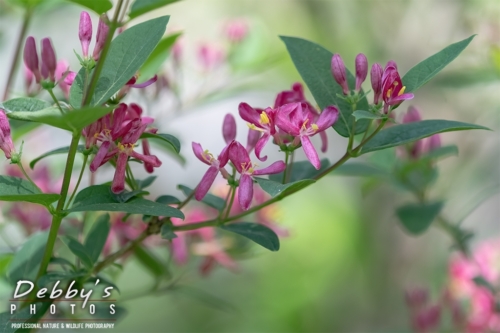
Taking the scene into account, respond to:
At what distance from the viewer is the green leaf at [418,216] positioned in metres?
0.90

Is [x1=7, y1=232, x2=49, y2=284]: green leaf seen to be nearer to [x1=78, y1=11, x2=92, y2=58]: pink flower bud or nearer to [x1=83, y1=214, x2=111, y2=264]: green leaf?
[x1=83, y1=214, x2=111, y2=264]: green leaf

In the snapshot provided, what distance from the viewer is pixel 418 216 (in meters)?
0.92

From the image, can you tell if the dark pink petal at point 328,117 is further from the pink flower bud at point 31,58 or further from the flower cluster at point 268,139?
the pink flower bud at point 31,58

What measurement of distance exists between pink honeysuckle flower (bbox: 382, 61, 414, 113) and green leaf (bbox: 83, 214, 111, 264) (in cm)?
36

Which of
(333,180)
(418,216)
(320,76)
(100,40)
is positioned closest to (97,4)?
(100,40)

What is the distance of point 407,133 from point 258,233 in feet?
0.62

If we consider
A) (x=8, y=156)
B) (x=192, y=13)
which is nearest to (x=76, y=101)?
(x=8, y=156)

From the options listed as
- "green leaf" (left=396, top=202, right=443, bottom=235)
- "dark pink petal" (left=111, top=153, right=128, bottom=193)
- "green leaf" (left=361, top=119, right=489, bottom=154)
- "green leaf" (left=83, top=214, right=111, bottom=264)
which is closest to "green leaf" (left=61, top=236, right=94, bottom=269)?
"green leaf" (left=83, top=214, right=111, bottom=264)

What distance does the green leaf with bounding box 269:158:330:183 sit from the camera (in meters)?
0.72

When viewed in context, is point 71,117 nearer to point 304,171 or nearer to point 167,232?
point 167,232

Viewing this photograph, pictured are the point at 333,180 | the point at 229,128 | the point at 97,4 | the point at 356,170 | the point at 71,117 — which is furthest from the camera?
the point at 333,180

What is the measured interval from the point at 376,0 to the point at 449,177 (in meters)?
0.68

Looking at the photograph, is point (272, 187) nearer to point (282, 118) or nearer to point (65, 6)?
point (282, 118)

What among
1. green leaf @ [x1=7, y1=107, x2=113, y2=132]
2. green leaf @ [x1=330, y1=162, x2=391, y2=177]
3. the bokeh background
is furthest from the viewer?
the bokeh background
